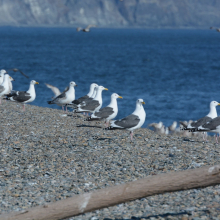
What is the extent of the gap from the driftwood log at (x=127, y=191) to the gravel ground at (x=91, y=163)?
67 cm

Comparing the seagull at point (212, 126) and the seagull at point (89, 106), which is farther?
the seagull at point (89, 106)

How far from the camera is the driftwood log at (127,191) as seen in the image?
6.90m

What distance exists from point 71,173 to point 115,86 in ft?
124

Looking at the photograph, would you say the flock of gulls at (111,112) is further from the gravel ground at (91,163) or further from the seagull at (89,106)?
the gravel ground at (91,163)

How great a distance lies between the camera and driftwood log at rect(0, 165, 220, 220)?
6.90 m

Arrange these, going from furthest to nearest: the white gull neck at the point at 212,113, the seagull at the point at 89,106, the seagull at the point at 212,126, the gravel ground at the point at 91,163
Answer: the seagull at the point at 89,106
the white gull neck at the point at 212,113
the seagull at the point at 212,126
the gravel ground at the point at 91,163

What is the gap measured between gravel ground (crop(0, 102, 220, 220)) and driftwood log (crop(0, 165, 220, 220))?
665 millimetres

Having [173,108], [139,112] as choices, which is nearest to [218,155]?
[139,112]

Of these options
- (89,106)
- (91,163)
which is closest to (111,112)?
(89,106)

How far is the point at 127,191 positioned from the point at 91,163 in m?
4.04

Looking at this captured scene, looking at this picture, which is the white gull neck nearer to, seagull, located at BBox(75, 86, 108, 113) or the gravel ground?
the gravel ground

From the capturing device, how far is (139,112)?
14109 millimetres

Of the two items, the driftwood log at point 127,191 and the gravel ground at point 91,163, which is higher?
the driftwood log at point 127,191

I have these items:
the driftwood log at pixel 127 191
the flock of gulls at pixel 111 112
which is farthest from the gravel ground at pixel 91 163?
the driftwood log at pixel 127 191
